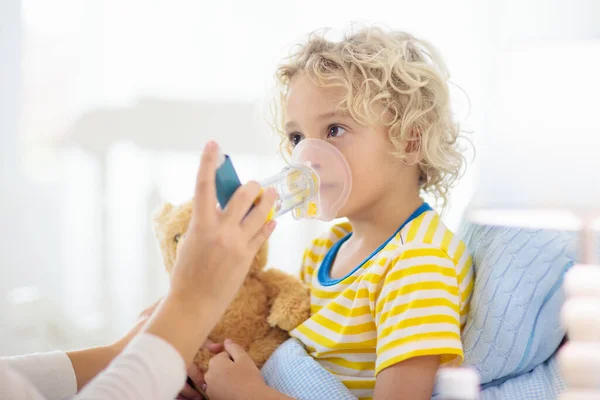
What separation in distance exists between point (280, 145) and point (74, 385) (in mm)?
690

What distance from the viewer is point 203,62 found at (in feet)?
6.51

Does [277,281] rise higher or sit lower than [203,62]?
lower

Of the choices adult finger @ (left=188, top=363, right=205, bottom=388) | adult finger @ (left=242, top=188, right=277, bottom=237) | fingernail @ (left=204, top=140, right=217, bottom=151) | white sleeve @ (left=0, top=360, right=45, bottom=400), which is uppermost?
fingernail @ (left=204, top=140, right=217, bottom=151)

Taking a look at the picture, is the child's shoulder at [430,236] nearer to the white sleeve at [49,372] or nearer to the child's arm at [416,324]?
the child's arm at [416,324]

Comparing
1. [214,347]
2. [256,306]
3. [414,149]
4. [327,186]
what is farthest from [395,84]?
[214,347]

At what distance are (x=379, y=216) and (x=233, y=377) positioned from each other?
401 mm

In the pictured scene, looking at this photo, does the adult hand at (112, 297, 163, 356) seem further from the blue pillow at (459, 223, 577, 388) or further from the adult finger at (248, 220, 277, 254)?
the blue pillow at (459, 223, 577, 388)

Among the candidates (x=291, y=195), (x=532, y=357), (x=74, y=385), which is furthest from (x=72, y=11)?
(x=532, y=357)

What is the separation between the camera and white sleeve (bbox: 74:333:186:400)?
0.62 metres

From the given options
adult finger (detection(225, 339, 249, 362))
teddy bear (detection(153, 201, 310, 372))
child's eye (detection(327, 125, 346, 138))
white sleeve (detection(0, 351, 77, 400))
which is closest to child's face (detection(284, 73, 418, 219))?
child's eye (detection(327, 125, 346, 138))

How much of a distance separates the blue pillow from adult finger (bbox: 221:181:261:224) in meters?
0.56

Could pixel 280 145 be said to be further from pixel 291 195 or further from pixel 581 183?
pixel 581 183

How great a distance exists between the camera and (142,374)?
630mm

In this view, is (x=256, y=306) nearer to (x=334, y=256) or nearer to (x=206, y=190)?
(x=334, y=256)
